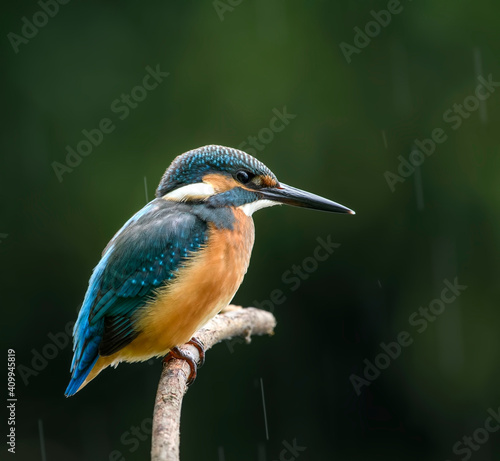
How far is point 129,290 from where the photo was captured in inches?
88.0

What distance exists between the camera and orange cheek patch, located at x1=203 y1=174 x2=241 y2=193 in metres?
2.39

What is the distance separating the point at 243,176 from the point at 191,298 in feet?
1.37

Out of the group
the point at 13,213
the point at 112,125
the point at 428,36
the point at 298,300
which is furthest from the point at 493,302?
the point at 13,213

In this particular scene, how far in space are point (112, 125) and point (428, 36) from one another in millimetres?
2099

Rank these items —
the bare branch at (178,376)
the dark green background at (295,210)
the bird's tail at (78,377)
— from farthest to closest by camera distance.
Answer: the dark green background at (295,210) → the bird's tail at (78,377) → the bare branch at (178,376)

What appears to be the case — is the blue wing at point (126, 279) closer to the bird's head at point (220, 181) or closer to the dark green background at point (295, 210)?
the bird's head at point (220, 181)

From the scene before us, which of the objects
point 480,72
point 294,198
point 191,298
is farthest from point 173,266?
point 480,72

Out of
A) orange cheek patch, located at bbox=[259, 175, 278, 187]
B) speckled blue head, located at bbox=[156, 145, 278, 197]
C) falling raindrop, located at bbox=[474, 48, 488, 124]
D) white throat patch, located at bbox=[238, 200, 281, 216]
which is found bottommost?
white throat patch, located at bbox=[238, 200, 281, 216]

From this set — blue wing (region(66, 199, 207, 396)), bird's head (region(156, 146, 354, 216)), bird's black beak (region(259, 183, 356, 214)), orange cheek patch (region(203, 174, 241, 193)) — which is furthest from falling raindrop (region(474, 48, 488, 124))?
blue wing (region(66, 199, 207, 396))

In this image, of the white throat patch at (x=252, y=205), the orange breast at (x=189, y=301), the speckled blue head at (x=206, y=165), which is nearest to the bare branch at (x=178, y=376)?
the orange breast at (x=189, y=301)

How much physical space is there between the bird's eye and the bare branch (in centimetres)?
45

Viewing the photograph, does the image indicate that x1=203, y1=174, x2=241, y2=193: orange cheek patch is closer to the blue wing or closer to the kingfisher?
the kingfisher

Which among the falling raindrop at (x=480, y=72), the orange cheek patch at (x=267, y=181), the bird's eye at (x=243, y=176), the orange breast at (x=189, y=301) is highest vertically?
the falling raindrop at (x=480, y=72)

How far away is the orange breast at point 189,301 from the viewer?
2.25m
